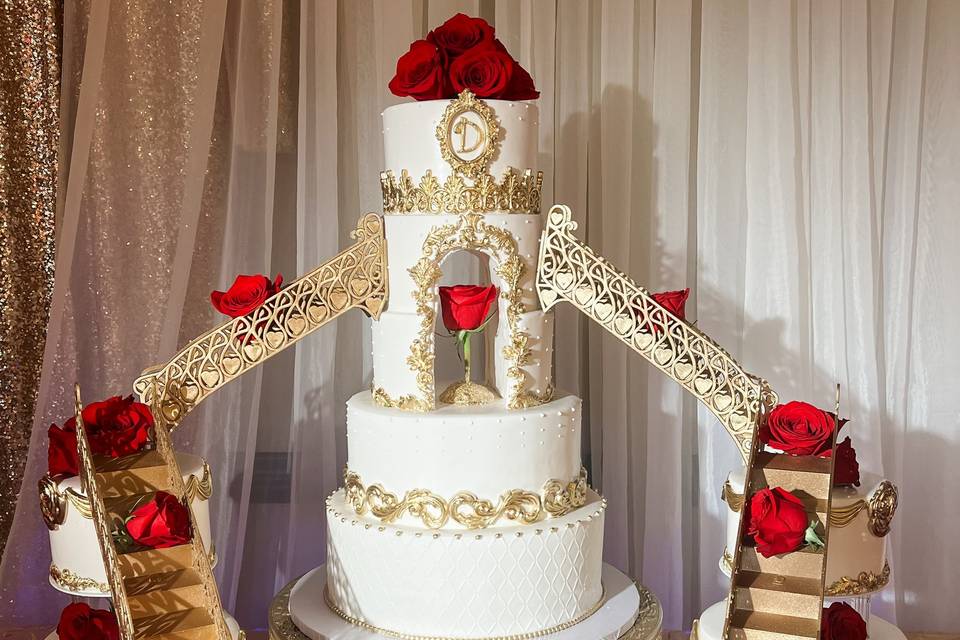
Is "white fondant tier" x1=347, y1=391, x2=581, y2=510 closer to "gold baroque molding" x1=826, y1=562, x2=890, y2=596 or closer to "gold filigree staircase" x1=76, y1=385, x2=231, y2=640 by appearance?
"gold filigree staircase" x1=76, y1=385, x2=231, y2=640

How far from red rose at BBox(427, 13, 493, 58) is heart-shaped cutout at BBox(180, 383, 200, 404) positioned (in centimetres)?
85

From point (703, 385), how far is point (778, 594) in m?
0.44

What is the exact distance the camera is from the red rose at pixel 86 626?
Answer: 5.74ft

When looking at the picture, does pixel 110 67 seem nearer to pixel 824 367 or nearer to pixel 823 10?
pixel 823 10

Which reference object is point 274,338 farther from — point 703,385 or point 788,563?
point 788,563

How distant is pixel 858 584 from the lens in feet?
5.95

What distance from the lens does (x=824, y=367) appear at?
2.36m

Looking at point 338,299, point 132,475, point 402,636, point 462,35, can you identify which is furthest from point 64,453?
point 462,35

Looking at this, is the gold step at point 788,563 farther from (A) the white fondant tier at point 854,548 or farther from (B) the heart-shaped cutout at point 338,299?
(B) the heart-shaped cutout at point 338,299

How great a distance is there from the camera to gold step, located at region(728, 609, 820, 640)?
165cm

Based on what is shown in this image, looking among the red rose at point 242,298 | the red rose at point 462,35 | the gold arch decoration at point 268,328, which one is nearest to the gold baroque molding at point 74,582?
the gold arch decoration at point 268,328

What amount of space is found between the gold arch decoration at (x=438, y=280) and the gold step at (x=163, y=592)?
533mm

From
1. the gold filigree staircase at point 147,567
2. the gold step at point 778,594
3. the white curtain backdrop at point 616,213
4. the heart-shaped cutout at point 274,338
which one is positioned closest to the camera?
the gold filigree staircase at point 147,567

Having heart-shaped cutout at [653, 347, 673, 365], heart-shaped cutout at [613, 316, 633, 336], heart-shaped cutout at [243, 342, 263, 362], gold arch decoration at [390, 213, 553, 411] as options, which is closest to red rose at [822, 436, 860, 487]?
heart-shaped cutout at [653, 347, 673, 365]
